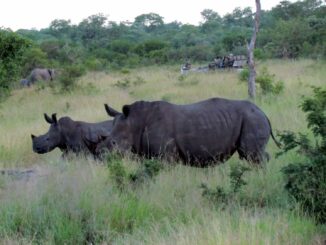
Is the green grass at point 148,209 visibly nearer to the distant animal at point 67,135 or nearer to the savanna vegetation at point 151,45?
the distant animal at point 67,135

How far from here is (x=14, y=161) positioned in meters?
9.38

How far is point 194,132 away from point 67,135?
3457mm

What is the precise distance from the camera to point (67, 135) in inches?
386

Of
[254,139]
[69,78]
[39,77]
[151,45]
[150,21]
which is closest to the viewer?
[254,139]

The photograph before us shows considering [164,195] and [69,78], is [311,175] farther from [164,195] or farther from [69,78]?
[69,78]

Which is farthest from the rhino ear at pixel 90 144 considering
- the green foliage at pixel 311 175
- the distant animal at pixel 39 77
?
the distant animal at pixel 39 77

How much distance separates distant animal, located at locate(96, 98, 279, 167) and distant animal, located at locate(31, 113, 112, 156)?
234 cm

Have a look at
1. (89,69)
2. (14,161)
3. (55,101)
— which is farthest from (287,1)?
(14,161)

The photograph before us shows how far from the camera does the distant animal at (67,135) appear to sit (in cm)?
960

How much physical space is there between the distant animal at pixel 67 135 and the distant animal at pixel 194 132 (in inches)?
92.2

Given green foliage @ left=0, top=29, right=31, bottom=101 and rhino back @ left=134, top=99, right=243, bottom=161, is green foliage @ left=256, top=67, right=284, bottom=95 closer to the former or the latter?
green foliage @ left=0, top=29, right=31, bottom=101

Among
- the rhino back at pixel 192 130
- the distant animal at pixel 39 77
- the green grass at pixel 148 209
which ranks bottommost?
the distant animal at pixel 39 77

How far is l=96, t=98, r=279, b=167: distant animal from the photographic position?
6980 millimetres

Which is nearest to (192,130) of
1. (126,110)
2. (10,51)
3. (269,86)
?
(126,110)
